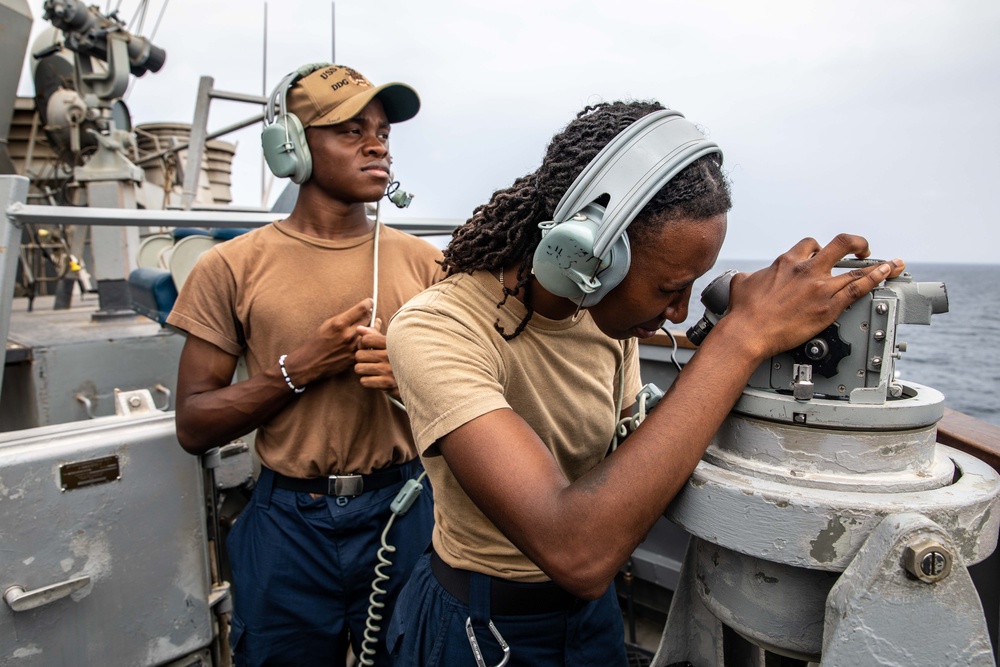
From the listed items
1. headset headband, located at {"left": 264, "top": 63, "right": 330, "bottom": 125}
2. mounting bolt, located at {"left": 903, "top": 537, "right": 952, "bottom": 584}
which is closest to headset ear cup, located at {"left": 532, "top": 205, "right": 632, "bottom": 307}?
mounting bolt, located at {"left": 903, "top": 537, "right": 952, "bottom": 584}

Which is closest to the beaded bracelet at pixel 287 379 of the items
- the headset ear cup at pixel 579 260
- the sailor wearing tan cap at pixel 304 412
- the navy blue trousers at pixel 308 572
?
the sailor wearing tan cap at pixel 304 412

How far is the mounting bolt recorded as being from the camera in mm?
890

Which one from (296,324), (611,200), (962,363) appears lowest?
(962,363)

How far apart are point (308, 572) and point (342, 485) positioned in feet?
0.84

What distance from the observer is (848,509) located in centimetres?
95

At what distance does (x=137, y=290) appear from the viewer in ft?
11.1

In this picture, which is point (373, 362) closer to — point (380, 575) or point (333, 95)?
point (380, 575)

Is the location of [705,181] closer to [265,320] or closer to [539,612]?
[539,612]

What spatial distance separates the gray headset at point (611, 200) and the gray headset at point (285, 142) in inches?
47.5

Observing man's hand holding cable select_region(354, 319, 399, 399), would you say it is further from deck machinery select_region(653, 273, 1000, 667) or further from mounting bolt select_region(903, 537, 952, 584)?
mounting bolt select_region(903, 537, 952, 584)

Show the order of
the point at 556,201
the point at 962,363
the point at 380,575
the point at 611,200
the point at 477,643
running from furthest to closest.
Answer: the point at 962,363, the point at 380,575, the point at 477,643, the point at 556,201, the point at 611,200

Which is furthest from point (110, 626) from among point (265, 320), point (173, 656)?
point (265, 320)

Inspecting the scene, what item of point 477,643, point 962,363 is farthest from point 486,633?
point 962,363

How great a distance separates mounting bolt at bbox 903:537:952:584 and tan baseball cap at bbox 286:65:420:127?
178cm
